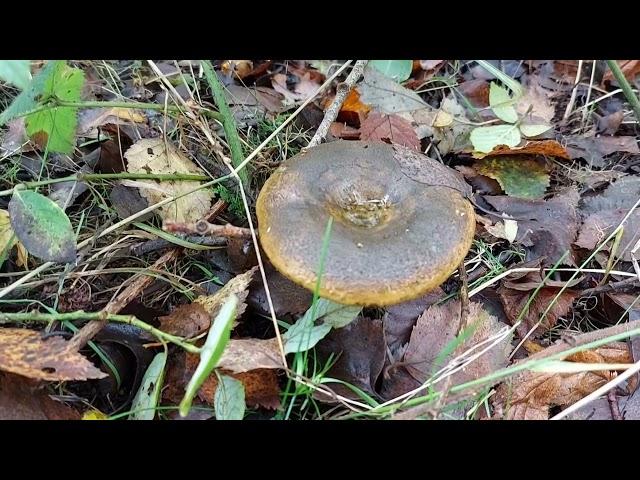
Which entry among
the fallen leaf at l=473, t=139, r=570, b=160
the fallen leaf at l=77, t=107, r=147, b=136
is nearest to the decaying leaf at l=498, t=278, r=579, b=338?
the fallen leaf at l=473, t=139, r=570, b=160

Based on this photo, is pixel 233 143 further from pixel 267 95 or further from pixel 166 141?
pixel 267 95

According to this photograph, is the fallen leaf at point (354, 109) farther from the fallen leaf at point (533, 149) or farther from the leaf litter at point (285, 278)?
the fallen leaf at point (533, 149)

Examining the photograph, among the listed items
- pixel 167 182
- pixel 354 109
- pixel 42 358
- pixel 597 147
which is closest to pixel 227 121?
pixel 167 182

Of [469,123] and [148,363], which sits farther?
[469,123]

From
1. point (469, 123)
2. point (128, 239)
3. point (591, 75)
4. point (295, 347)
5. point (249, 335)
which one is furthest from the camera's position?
point (591, 75)

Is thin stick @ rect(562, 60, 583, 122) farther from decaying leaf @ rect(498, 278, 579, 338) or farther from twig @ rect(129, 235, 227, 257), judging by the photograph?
twig @ rect(129, 235, 227, 257)

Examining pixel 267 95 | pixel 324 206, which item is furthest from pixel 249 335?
pixel 267 95

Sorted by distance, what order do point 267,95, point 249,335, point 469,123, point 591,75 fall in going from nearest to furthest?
point 249,335, point 469,123, point 267,95, point 591,75
